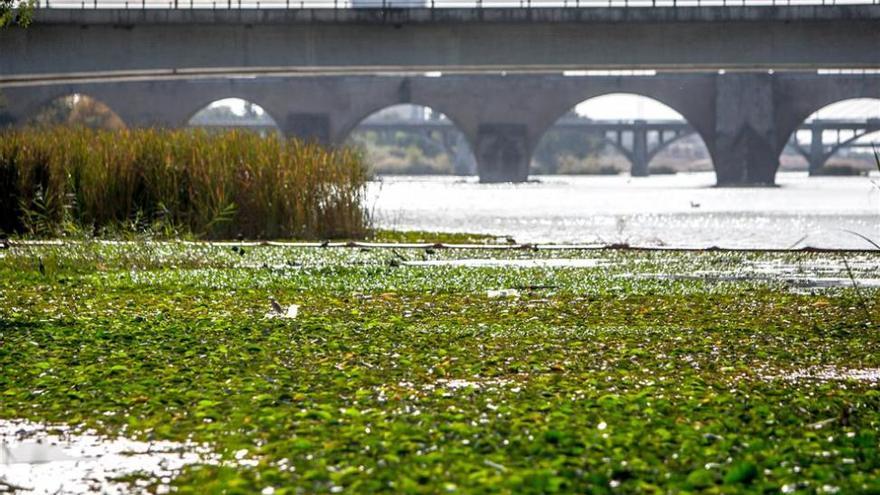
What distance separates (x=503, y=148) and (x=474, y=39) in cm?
4915

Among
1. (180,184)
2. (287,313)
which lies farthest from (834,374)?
(180,184)

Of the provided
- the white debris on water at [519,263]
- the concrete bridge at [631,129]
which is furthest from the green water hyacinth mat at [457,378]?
the concrete bridge at [631,129]

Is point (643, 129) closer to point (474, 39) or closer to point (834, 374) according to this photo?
point (474, 39)

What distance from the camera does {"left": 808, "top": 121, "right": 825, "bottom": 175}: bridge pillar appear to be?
123750 millimetres

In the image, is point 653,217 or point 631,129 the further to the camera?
point 631,129

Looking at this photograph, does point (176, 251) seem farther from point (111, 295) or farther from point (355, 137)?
point (355, 137)

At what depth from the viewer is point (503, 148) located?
300 ft

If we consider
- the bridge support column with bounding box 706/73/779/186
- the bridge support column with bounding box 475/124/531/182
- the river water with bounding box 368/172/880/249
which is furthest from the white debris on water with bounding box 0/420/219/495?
the bridge support column with bounding box 475/124/531/182

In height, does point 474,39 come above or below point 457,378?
above

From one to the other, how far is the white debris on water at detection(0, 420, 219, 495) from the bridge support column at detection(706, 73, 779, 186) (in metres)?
81.7

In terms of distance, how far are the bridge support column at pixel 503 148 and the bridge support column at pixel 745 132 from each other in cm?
1209

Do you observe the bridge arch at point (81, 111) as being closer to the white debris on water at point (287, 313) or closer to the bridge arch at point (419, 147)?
the bridge arch at point (419, 147)

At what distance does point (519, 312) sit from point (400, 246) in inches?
358

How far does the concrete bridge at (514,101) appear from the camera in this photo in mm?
87375
